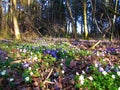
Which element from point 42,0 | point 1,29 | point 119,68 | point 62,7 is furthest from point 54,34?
point 119,68

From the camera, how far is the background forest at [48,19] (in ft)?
68.3

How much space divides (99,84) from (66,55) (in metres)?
3.42

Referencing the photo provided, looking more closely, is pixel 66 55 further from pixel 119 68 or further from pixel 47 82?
pixel 47 82

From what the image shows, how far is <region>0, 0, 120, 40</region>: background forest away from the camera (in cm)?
2081

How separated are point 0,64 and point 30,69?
145 centimetres

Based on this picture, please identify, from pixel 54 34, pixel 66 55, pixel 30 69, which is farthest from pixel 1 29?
pixel 30 69

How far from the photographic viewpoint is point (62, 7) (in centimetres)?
4856

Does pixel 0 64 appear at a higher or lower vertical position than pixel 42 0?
lower

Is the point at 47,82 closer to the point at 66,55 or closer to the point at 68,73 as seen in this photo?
the point at 68,73

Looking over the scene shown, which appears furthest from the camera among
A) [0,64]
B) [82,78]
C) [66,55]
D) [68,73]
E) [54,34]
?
[54,34]

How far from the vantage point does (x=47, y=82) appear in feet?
16.7

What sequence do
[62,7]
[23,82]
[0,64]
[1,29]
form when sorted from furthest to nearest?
[62,7]
[1,29]
[0,64]
[23,82]

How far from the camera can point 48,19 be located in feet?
135

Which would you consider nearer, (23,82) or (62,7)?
(23,82)
